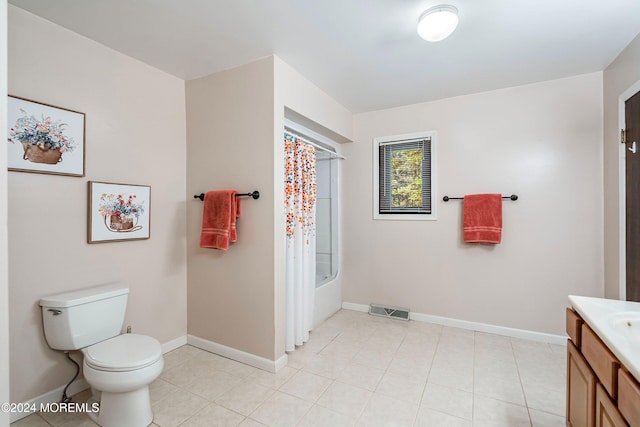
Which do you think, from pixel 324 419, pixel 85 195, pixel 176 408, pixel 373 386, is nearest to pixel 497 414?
pixel 373 386

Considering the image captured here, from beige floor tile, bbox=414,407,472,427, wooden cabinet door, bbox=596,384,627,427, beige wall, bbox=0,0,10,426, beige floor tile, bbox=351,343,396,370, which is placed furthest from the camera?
beige floor tile, bbox=351,343,396,370

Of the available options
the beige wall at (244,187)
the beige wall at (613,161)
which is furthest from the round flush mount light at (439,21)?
the beige wall at (613,161)

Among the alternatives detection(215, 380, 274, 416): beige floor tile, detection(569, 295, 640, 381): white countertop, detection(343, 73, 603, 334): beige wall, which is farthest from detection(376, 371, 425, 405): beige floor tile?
detection(343, 73, 603, 334): beige wall

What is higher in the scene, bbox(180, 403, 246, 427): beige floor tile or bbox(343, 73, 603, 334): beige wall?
bbox(343, 73, 603, 334): beige wall

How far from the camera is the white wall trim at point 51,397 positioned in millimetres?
1693

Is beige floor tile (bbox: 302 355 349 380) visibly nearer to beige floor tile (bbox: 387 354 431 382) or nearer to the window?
beige floor tile (bbox: 387 354 431 382)

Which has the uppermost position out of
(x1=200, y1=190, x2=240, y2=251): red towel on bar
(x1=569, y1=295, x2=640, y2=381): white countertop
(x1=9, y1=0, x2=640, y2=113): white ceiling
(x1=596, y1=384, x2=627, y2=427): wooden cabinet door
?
(x1=9, y1=0, x2=640, y2=113): white ceiling

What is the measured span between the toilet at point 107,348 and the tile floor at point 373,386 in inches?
6.9

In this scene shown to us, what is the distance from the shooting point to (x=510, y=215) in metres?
2.77

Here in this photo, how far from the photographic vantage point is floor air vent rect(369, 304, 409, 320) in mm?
3221

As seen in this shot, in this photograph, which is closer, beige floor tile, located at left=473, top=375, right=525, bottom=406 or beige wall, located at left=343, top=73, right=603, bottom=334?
beige floor tile, located at left=473, top=375, right=525, bottom=406

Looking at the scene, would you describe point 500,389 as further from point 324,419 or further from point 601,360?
point 324,419

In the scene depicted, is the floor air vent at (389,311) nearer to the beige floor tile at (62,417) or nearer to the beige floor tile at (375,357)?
the beige floor tile at (375,357)

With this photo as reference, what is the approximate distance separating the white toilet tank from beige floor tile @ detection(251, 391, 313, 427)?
3.64 feet
